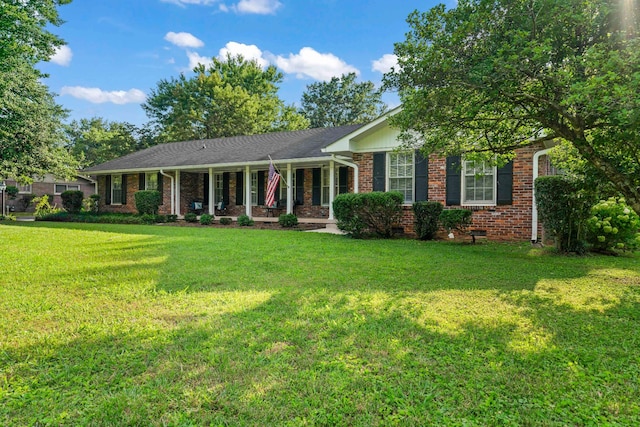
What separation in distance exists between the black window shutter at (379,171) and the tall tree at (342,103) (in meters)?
29.4

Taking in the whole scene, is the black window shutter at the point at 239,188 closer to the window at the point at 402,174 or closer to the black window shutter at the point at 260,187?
the black window shutter at the point at 260,187

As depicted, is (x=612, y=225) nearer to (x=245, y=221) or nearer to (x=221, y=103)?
(x=245, y=221)

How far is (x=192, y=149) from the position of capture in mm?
20406

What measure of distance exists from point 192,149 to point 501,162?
1674cm

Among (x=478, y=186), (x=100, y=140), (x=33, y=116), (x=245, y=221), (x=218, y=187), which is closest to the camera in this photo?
(x=478, y=186)

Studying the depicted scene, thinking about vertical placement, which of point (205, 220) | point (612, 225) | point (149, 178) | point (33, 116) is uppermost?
point (33, 116)

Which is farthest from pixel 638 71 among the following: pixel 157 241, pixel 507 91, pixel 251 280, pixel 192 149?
pixel 192 149

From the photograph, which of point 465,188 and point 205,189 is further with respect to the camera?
point 205,189

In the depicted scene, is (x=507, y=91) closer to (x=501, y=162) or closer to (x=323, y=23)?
(x=501, y=162)

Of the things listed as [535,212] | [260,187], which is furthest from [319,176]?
[535,212]

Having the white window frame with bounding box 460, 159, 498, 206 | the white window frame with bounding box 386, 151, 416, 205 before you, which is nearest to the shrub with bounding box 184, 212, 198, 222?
the white window frame with bounding box 386, 151, 416, 205

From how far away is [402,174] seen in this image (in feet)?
39.4

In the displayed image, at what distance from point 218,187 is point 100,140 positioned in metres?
33.5

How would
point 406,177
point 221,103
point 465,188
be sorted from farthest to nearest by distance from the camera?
point 221,103 → point 406,177 → point 465,188
